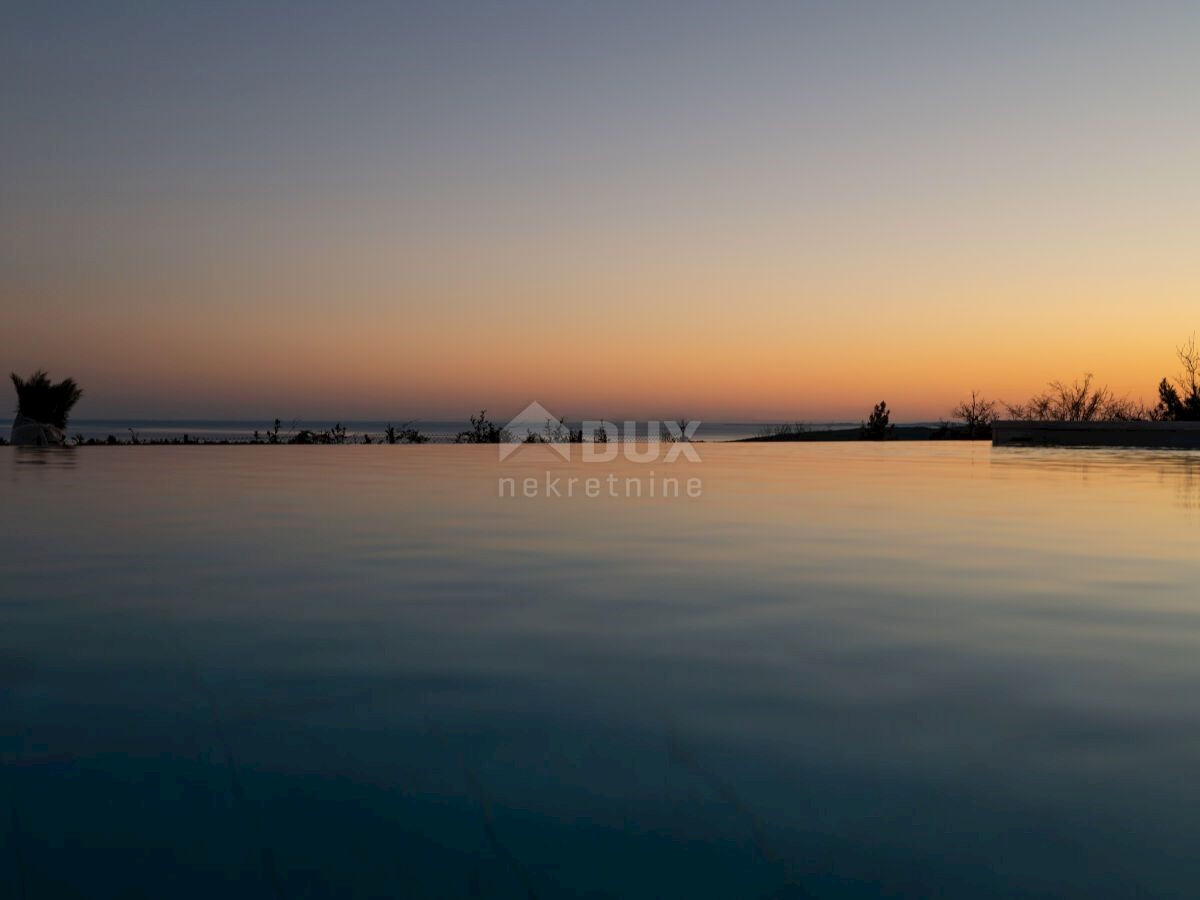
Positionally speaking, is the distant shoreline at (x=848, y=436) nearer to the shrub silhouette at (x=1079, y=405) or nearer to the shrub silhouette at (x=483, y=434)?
the shrub silhouette at (x=1079, y=405)

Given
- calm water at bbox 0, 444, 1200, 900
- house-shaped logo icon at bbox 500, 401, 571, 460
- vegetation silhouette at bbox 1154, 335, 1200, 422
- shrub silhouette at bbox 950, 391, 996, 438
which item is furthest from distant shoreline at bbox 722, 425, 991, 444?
calm water at bbox 0, 444, 1200, 900

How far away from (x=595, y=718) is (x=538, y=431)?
53.3 ft

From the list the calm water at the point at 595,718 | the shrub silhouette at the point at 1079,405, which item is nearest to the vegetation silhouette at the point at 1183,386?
the shrub silhouette at the point at 1079,405

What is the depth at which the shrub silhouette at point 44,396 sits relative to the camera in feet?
44.3

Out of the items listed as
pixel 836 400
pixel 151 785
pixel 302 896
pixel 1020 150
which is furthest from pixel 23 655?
pixel 836 400

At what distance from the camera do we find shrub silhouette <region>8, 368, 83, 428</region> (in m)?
13.5

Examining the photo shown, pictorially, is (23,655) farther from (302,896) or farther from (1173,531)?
(1173,531)

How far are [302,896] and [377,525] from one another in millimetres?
4196

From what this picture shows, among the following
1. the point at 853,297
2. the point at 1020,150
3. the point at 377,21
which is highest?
the point at 377,21

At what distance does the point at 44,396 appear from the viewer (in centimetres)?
1388

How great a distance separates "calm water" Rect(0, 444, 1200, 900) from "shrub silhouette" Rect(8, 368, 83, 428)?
10.7 metres

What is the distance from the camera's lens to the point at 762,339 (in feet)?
66.0

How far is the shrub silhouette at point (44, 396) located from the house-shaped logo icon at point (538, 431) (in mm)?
7100

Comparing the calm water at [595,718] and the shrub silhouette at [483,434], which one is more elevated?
the shrub silhouette at [483,434]
